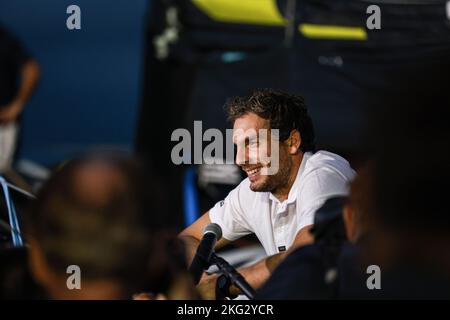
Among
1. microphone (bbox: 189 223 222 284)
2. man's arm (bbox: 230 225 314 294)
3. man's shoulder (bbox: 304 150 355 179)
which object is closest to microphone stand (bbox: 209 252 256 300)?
microphone (bbox: 189 223 222 284)

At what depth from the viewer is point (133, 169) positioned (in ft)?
5.13

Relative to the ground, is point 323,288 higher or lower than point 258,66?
lower

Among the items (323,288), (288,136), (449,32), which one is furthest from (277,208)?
(449,32)

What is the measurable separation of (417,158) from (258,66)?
4.03 meters

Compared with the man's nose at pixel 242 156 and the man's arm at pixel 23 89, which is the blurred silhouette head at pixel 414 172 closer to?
the man's nose at pixel 242 156

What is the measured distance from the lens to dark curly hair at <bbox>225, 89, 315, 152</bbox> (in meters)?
3.17

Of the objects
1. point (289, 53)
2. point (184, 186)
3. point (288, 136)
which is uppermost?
point (289, 53)

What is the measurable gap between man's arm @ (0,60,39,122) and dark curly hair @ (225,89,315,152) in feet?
6.82

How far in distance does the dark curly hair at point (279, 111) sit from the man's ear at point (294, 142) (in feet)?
0.05

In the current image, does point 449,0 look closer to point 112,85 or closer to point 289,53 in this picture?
point 289,53

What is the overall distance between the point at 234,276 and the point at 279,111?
96 centimetres
